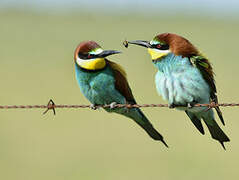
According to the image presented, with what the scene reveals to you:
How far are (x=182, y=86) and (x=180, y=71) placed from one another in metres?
0.11

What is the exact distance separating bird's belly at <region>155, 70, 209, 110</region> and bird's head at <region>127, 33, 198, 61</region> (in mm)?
137

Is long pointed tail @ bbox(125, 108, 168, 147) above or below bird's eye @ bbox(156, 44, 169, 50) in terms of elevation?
below

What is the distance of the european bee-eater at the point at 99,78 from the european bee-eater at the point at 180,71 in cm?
43

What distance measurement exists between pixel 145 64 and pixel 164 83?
29.1ft

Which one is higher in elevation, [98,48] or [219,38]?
[219,38]

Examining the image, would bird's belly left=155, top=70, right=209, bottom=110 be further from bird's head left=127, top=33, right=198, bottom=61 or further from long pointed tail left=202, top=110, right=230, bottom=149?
long pointed tail left=202, top=110, right=230, bottom=149

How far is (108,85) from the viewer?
4.84 metres

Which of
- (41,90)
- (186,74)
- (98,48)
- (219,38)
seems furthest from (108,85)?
(219,38)

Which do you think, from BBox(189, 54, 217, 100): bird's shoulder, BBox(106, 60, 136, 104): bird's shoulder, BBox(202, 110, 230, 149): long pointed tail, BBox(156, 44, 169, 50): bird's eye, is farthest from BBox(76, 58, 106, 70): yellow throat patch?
BBox(202, 110, 230, 149): long pointed tail

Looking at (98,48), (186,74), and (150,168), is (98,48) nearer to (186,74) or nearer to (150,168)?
(186,74)

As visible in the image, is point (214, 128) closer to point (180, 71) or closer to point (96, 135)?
point (180, 71)

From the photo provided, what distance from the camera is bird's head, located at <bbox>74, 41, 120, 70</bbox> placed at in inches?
185

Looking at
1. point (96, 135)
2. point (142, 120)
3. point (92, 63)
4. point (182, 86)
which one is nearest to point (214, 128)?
point (182, 86)

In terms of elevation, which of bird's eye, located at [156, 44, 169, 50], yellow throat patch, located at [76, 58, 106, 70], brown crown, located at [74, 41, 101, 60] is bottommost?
bird's eye, located at [156, 44, 169, 50]
